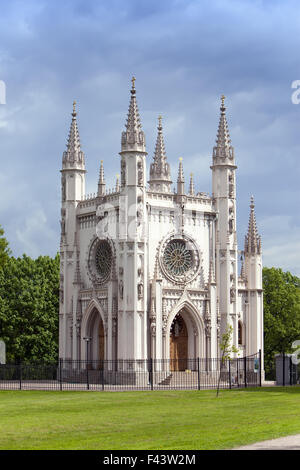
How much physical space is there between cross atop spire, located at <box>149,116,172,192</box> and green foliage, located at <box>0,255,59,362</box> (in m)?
13.0

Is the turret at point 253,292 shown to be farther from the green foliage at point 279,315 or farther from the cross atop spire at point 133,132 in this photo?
the cross atop spire at point 133,132

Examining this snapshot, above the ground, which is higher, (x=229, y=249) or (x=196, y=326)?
(x=229, y=249)

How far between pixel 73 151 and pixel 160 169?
8106 millimetres

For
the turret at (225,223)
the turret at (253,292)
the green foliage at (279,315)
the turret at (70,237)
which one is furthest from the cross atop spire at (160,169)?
the green foliage at (279,315)

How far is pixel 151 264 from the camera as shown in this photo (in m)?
65.5

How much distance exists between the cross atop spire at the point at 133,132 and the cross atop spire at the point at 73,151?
697cm

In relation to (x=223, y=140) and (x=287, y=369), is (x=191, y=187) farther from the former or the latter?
(x=287, y=369)

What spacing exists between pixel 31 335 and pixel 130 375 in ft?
46.5

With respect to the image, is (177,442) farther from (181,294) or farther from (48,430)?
(181,294)

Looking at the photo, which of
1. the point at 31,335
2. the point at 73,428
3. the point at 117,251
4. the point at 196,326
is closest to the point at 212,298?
the point at 196,326

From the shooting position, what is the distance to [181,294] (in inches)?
2621

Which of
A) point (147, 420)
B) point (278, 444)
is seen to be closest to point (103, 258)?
point (147, 420)

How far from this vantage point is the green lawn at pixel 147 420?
22.0 m

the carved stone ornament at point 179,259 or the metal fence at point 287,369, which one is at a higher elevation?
the carved stone ornament at point 179,259
